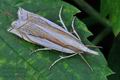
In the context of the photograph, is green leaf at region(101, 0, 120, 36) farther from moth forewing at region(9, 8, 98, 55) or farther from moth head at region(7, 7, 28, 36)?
moth head at region(7, 7, 28, 36)

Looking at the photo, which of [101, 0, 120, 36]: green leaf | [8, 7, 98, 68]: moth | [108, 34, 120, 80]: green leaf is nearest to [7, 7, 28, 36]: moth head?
[8, 7, 98, 68]: moth

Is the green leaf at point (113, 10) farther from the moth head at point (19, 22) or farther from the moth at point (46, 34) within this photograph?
the moth head at point (19, 22)

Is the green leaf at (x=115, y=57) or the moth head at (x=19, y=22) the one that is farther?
the green leaf at (x=115, y=57)

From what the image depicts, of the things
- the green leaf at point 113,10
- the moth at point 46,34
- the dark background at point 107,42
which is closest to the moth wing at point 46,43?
the moth at point 46,34

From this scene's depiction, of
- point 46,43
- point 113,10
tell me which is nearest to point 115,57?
point 113,10

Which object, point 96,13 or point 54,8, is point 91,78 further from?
point 96,13

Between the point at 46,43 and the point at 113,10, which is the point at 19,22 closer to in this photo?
the point at 46,43

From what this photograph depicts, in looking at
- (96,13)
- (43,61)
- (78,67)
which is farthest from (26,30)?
(96,13)

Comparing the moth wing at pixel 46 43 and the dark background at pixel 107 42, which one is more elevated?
the moth wing at pixel 46 43
